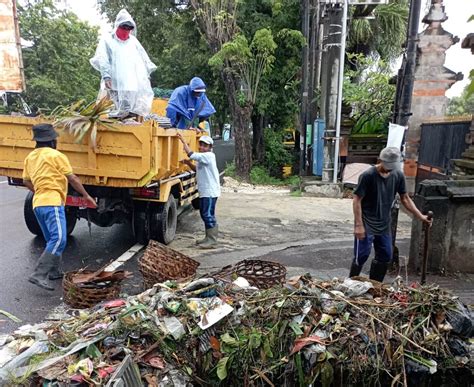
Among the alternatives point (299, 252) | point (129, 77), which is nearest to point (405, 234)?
point (299, 252)

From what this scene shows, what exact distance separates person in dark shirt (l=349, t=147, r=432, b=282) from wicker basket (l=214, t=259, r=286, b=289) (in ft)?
3.08

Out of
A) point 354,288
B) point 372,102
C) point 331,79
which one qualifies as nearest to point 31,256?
point 354,288

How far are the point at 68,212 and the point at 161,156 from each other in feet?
5.95

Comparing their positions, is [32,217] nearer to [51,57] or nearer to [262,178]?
[262,178]

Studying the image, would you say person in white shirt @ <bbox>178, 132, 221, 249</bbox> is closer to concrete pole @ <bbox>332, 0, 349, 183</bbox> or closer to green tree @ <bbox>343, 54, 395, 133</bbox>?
concrete pole @ <bbox>332, 0, 349, 183</bbox>

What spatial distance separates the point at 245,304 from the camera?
2928 millimetres

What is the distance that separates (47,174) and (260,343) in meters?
2.99

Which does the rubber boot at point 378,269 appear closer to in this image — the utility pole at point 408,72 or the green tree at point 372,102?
the utility pole at point 408,72

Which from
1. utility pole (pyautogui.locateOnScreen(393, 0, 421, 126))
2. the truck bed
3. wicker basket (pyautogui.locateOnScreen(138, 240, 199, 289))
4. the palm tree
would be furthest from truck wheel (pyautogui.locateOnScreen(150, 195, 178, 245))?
the palm tree

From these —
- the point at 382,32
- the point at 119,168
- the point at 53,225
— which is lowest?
the point at 53,225

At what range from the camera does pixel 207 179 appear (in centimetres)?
607

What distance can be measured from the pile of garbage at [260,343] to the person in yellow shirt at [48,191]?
1.59 meters

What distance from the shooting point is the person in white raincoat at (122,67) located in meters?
5.64

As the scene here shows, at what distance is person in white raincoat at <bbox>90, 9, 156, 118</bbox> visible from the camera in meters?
5.64
